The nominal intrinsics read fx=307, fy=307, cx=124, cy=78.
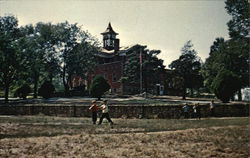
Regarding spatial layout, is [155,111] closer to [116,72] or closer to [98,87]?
[98,87]

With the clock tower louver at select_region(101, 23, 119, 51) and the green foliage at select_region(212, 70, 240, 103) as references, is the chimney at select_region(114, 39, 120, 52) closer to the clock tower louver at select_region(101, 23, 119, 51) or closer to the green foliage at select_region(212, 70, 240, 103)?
the clock tower louver at select_region(101, 23, 119, 51)

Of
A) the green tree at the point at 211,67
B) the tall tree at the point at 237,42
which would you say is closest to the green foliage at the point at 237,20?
the tall tree at the point at 237,42

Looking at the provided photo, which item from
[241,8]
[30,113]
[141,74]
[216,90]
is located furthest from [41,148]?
[141,74]

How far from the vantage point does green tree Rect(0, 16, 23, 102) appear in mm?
53203

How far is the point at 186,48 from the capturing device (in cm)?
6375

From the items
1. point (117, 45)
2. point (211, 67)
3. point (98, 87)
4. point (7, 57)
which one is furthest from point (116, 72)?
point (7, 57)

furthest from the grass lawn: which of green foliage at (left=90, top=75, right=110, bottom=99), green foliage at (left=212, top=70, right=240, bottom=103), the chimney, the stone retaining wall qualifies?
the chimney

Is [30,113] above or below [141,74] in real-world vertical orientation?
below

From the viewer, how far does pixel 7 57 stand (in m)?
53.5

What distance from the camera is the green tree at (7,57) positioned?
5320 centimetres

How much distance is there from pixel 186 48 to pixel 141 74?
1159 cm

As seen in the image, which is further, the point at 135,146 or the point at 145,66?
the point at 145,66

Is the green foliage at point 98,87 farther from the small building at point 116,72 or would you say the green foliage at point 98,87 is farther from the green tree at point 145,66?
the small building at point 116,72

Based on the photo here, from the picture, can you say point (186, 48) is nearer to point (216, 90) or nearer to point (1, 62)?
point (216, 90)
